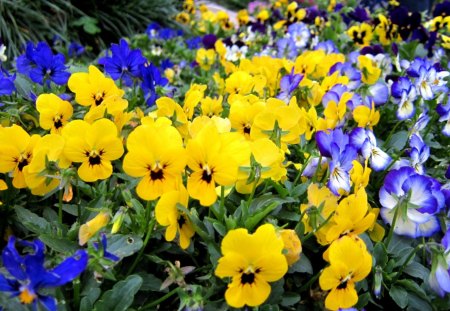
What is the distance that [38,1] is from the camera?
5434mm

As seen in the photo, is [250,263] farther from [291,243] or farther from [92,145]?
[92,145]

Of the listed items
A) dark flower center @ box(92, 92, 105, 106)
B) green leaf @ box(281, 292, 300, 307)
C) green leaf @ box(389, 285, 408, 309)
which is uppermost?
dark flower center @ box(92, 92, 105, 106)

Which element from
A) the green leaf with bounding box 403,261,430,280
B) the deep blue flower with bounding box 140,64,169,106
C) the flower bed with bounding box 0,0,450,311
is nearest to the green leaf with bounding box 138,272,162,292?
the flower bed with bounding box 0,0,450,311

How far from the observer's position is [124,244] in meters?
1.02

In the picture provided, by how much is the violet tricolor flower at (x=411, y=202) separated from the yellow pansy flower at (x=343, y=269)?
0.19 metres

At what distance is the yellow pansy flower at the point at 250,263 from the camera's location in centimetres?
93

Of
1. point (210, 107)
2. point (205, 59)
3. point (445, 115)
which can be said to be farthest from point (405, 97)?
point (205, 59)

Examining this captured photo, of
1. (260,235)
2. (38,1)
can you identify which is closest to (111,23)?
(38,1)

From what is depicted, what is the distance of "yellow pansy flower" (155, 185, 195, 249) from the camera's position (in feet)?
3.33

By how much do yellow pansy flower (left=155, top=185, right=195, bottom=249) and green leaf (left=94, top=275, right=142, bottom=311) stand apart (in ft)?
0.34

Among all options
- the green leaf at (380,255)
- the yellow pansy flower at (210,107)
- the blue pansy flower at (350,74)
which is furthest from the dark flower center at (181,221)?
the blue pansy flower at (350,74)

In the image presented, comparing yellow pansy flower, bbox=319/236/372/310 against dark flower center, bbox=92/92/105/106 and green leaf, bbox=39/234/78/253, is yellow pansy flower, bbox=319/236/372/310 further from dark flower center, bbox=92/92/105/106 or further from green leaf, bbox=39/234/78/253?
dark flower center, bbox=92/92/105/106

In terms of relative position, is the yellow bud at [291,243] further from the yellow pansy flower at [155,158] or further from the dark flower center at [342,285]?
the yellow pansy flower at [155,158]

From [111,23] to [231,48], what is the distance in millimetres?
2712
